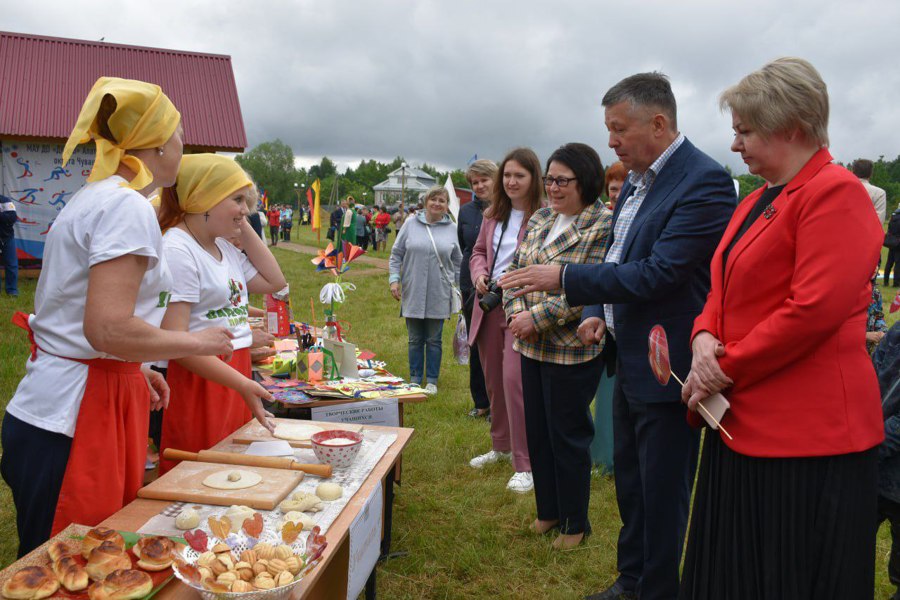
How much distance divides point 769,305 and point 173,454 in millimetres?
1760

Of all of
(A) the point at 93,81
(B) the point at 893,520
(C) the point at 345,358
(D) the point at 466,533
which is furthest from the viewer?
(A) the point at 93,81

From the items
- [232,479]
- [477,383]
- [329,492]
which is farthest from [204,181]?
[477,383]

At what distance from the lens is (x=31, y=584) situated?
120 cm

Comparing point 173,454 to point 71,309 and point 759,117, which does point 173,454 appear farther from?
point 759,117

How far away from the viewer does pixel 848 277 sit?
151 cm

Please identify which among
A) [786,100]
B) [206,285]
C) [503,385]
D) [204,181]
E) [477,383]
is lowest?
[477,383]

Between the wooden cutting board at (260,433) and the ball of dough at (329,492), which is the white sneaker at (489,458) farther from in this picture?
the ball of dough at (329,492)

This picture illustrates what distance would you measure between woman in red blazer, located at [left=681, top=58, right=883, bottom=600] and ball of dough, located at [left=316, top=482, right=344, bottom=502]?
104cm

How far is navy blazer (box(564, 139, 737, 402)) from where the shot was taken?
211 cm

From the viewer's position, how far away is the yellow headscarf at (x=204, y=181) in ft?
6.97

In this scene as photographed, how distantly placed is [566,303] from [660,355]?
946 millimetres

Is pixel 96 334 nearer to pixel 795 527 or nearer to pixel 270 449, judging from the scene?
pixel 270 449

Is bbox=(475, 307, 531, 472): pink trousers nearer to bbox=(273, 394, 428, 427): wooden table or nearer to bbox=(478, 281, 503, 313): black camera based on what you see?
bbox=(478, 281, 503, 313): black camera

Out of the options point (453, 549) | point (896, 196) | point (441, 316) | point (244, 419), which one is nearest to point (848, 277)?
point (244, 419)
